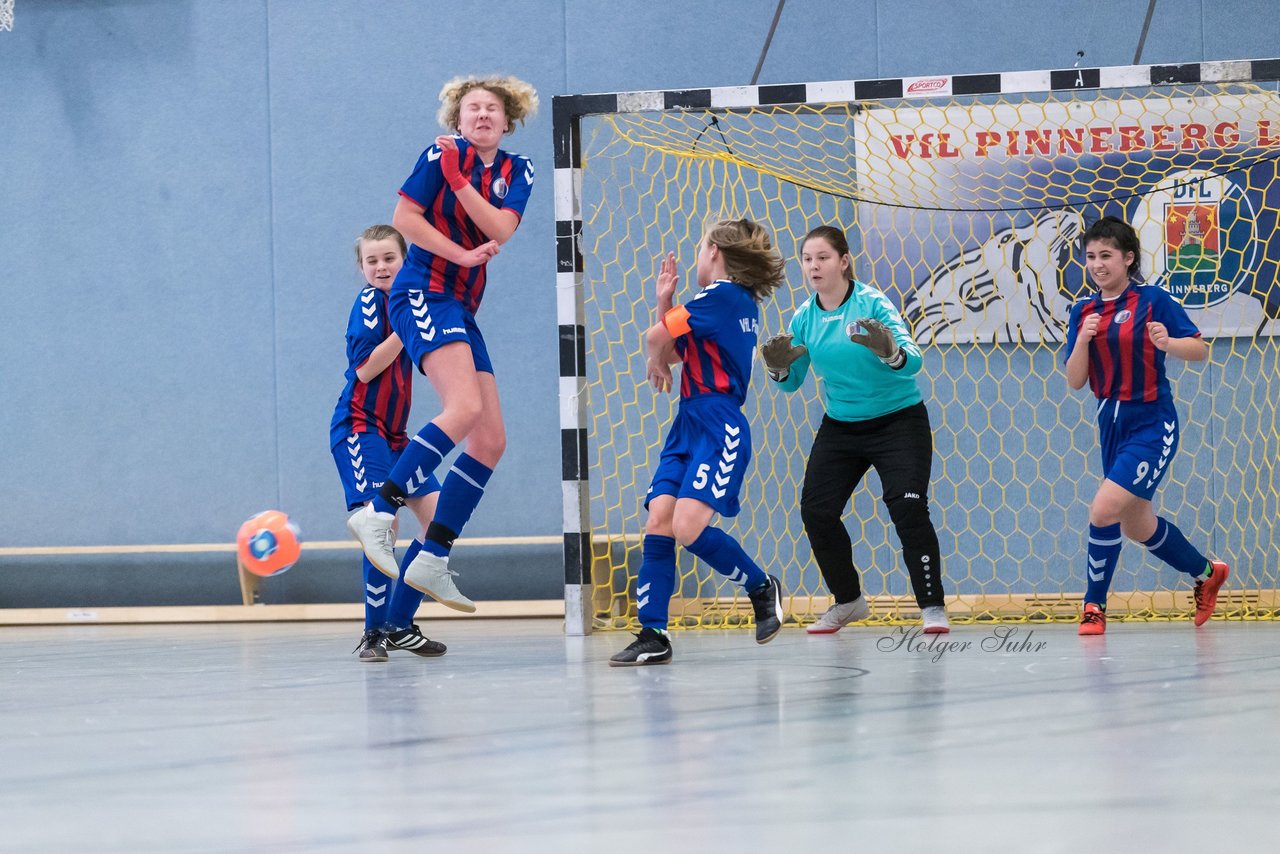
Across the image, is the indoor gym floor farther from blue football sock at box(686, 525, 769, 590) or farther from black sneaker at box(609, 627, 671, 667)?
blue football sock at box(686, 525, 769, 590)

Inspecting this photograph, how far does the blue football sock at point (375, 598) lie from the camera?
4422 mm

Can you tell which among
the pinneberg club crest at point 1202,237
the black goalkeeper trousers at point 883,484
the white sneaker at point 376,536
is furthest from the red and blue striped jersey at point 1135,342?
the white sneaker at point 376,536

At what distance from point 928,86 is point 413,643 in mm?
2629

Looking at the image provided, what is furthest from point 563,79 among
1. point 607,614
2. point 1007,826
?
point 1007,826

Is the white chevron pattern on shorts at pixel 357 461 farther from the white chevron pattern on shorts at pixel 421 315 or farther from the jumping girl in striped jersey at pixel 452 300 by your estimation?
the white chevron pattern on shorts at pixel 421 315

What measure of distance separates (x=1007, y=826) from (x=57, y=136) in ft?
22.1

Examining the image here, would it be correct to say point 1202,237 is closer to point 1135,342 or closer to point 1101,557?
point 1135,342

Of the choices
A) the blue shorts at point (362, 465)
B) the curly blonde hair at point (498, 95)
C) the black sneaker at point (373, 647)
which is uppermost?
the curly blonde hair at point (498, 95)

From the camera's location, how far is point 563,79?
663cm

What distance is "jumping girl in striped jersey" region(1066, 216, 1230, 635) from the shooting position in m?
4.43

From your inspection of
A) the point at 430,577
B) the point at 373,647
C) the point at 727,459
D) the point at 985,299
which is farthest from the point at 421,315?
the point at 985,299

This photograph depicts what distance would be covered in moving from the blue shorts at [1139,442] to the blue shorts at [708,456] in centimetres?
134

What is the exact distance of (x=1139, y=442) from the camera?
175 inches

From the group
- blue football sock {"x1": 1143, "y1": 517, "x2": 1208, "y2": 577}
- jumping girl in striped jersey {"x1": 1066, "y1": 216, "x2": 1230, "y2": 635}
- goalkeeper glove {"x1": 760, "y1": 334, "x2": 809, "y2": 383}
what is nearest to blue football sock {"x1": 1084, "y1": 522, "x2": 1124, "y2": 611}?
jumping girl in striped jersey {"x1": 1066, "y1": 216, "x2": 1230, "y2": 635}
